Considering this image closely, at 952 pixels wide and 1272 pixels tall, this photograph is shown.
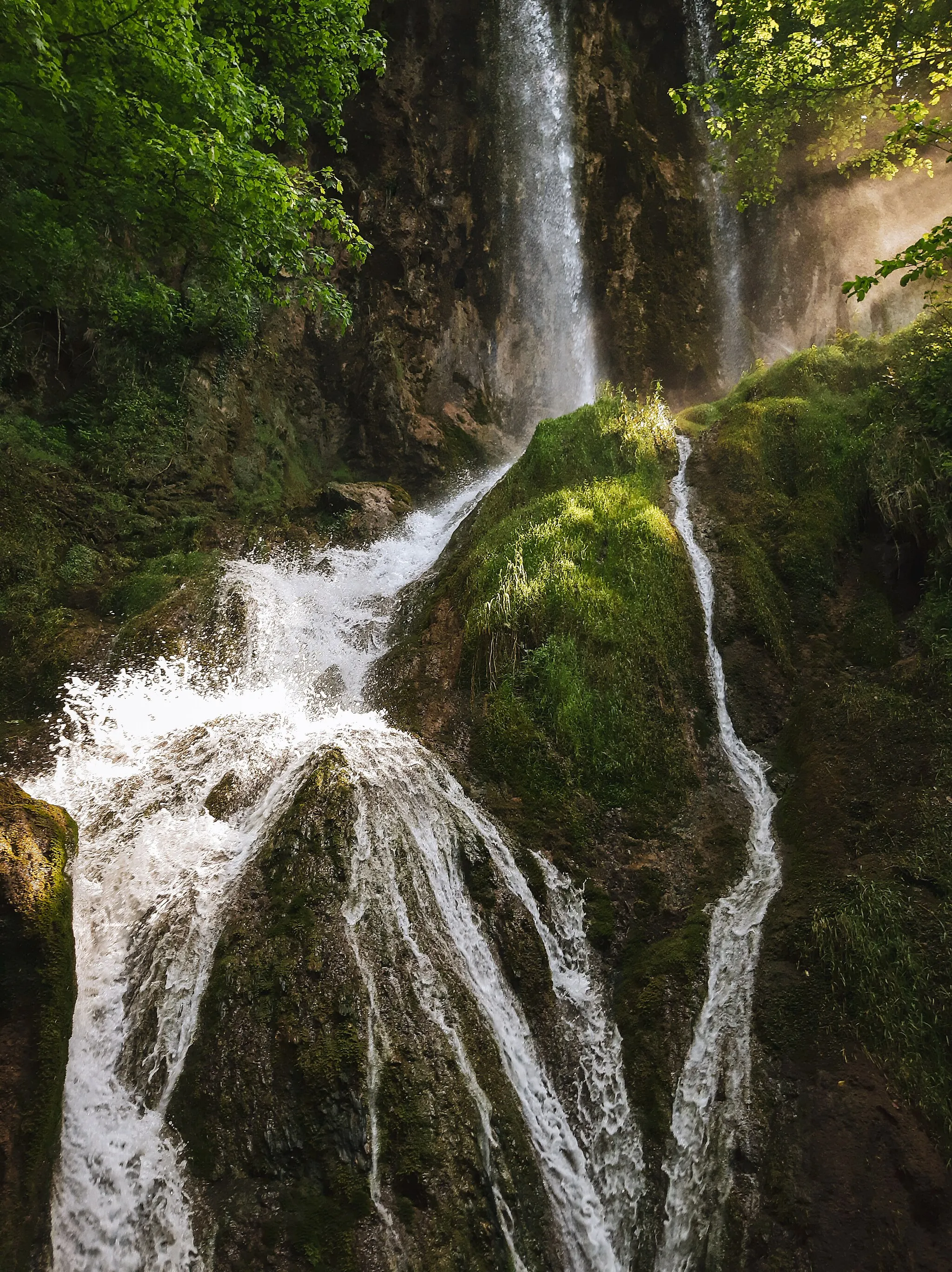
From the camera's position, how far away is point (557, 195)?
19.2 m

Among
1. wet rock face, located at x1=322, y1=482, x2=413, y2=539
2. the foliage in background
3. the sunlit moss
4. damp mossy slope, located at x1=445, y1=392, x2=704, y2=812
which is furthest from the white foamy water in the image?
wet rock face, located at x1=322, y1=482, x2=413, y2=539

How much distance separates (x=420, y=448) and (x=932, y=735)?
12605 mm

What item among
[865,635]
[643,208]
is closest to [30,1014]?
[865,635]

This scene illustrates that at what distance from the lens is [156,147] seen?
7133mm

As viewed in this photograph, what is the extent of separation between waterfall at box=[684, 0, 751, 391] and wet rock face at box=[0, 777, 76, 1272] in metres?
20.7

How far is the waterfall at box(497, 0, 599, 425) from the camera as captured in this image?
18.9 m

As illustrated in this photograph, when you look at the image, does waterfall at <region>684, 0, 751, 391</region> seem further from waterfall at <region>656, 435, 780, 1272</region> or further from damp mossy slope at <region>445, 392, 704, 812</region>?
waterfall at <region>656, 435, 780, 1272</region>

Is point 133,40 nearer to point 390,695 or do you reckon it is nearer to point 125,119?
point 125,119

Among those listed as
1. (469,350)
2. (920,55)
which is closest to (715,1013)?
(920,55)

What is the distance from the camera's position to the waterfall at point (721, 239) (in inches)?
781

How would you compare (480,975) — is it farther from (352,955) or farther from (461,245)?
(461,245)

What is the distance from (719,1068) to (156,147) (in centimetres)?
959

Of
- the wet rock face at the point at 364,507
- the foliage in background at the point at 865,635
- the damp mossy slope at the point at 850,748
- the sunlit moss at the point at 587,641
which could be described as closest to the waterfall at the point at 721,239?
the foliage in background at the point at 865,635

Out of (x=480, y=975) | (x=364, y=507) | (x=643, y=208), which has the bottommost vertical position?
(x=480, y=975)
